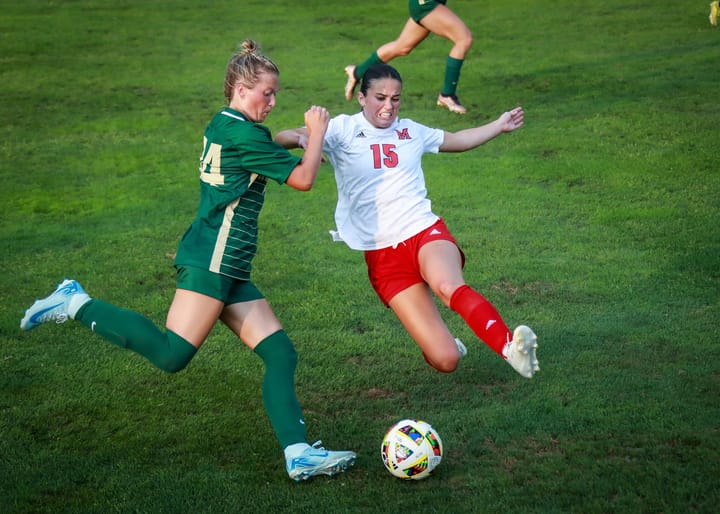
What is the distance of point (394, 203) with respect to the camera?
587cm

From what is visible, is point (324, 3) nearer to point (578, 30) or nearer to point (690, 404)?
point (578, 30)

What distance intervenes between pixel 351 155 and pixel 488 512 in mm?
2504

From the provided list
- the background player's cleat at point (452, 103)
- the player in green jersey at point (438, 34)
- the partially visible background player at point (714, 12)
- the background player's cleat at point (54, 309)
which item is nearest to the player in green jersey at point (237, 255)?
the background player's cleat at point (54, 309)

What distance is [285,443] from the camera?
4836 millimetres

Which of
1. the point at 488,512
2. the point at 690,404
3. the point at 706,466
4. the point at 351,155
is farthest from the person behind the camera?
the point at 351,155

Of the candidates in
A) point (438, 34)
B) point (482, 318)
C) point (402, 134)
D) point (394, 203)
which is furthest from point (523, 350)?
point (438, 34)

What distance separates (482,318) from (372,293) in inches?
114

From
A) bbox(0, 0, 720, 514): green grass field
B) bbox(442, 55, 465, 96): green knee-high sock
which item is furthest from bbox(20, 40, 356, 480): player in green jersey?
bbox(442, 55, 465, 96): green knee-high sock

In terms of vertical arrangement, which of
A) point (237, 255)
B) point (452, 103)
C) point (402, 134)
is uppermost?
point (402, 134)

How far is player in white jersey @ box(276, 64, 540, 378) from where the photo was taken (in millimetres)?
5684

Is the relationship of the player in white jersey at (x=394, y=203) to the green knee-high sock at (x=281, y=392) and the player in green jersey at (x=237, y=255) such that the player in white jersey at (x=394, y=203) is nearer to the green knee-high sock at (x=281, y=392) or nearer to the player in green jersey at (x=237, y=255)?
the player in green jersey at (x=237, y=255)

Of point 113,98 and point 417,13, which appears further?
point 113,98

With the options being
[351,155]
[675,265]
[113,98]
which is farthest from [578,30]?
[351,155]

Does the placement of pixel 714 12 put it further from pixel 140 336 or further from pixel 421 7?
pixel 140 336
